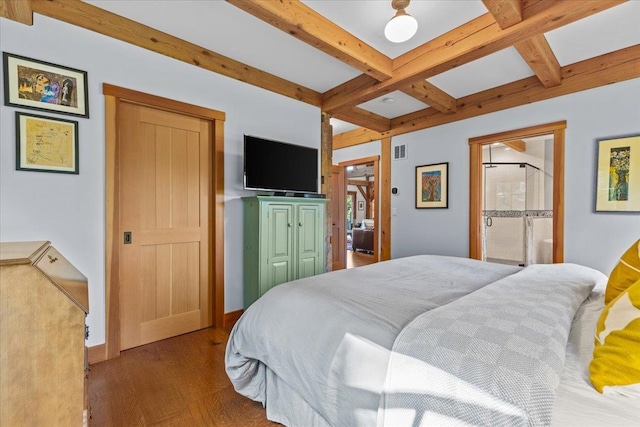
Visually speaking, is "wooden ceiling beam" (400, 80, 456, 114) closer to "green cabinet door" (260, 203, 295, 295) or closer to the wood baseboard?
"green cabinet door" (260, 203, 295, 295)

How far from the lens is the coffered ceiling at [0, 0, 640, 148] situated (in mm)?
1978

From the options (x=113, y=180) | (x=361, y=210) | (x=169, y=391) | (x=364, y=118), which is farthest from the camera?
(x=361, y=210)

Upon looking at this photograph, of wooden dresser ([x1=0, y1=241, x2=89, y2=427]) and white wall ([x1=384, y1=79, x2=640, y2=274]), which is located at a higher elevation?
white wall ([x1=384, y1=79, x2=640, y2=274])

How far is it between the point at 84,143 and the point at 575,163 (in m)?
4.42

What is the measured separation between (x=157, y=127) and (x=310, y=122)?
5.76 ft

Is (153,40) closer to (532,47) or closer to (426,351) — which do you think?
(426,351)

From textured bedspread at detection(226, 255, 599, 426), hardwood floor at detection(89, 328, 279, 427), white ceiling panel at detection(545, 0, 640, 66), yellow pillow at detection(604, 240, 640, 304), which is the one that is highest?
white ceiling panel at detection(545, 0, 640, 66)

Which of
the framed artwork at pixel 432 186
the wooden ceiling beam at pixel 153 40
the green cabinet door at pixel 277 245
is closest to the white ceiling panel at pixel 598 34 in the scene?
the framed artwork at pixel 432 186

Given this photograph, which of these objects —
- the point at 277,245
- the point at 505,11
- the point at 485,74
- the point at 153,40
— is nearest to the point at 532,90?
the point at 485,74

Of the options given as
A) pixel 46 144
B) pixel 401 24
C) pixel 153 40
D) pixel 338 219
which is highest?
pixel 153 40

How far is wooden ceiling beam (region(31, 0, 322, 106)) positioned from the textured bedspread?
7.56 feet

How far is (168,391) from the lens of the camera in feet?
5.93

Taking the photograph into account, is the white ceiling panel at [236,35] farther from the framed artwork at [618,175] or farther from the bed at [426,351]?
the framed artwork at [618,175]

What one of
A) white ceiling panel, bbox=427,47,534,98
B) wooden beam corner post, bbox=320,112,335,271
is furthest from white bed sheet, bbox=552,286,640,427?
wooden beam corner post, bbox=320,112,335,271
